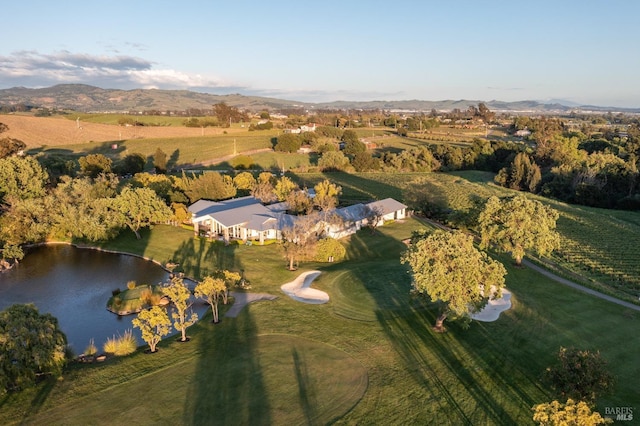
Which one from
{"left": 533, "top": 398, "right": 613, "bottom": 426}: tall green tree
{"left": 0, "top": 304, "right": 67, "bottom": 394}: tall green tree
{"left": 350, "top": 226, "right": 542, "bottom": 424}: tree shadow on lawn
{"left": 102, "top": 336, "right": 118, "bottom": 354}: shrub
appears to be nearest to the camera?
{"left": 533, "top": 398, "right": 613, "bottom": 426}: tall green tree

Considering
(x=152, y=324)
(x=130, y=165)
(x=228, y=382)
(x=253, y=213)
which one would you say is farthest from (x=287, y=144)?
(x=228, y=382)

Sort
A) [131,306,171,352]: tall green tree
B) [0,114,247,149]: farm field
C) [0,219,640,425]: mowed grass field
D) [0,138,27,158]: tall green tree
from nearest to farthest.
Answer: [0,219,640,425]: mowed grass field
[131,306,171,352]: tall green tree
[0,138,27,158]: tall green tree
[0,114,247,149]: farm field

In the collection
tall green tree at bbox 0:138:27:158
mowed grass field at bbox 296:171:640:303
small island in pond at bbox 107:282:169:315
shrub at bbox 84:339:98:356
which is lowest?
small island in pond at bbox 107:282:169:315

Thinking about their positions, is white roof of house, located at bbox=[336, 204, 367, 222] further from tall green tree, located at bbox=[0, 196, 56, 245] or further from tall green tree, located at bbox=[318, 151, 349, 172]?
tall green tree, located at bbox=[318, 151, 349, 172]

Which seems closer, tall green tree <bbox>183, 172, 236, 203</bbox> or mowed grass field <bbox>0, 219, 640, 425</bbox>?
mowed grass field <bbox>0, 219, 640, 425</bbox>

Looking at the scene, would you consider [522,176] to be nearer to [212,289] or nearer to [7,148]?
[212,289]

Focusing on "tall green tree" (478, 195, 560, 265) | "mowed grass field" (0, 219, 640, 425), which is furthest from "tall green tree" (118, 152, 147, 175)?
"tall green tree" (478, 195, 560, 265)

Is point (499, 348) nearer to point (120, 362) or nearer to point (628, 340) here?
point (628, 340)
